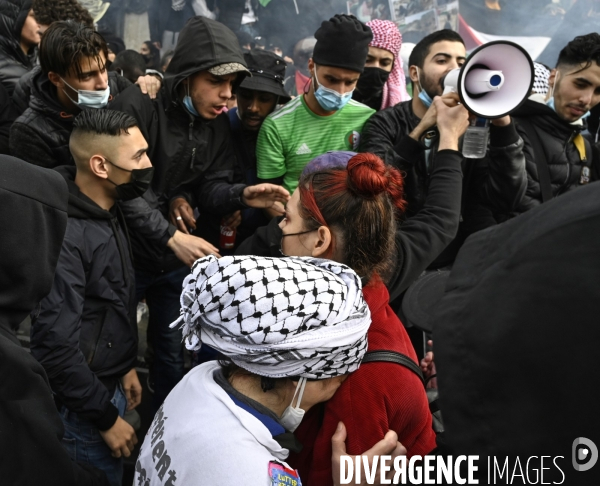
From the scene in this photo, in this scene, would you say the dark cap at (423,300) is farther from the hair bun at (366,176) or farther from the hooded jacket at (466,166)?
the hooded jacket at (466,166)

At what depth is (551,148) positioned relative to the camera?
341 cm

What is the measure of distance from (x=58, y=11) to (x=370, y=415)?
3639 mm

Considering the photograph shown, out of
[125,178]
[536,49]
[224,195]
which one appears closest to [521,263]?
[125,178]

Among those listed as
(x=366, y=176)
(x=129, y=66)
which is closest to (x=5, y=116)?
(x=129, y=66)

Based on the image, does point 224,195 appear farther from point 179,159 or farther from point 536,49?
point 536,49

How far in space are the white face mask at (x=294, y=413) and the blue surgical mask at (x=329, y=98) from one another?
7.40 feet

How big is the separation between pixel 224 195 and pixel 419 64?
5.02 ft

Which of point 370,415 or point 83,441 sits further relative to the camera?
point 83,441

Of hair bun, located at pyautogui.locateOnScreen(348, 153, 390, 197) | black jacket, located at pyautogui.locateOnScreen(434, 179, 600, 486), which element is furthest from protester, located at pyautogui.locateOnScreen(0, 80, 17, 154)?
black jacket, located at pyautogui.locateOnScreen(434, 179, 600, 486)

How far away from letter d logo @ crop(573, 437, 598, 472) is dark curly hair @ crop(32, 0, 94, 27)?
4.01 m

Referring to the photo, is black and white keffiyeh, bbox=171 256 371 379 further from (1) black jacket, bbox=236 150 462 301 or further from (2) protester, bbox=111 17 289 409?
(2) protester, bbox=111 17 289 409

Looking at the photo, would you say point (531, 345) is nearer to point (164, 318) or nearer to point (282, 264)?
point (282, 264)

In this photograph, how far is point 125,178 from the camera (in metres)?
2.52

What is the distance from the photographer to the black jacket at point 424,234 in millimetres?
2035
